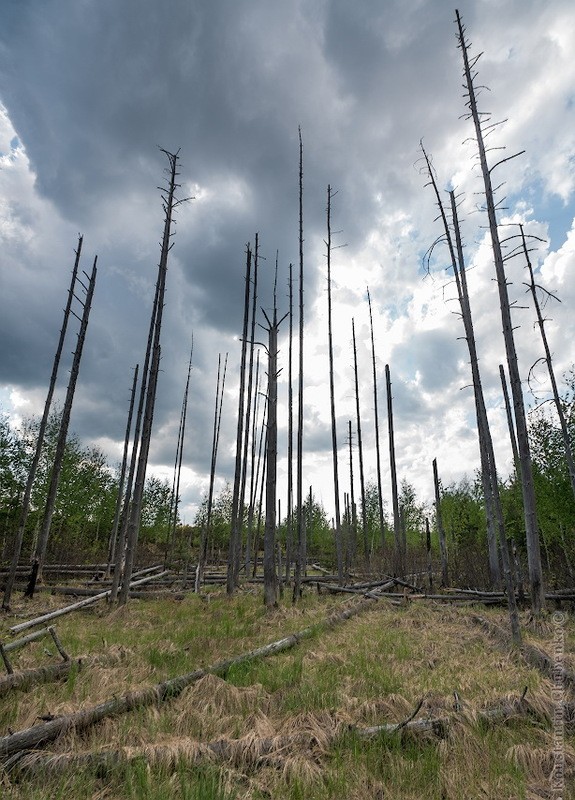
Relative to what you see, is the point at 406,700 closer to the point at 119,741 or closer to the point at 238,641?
the point at 119,741

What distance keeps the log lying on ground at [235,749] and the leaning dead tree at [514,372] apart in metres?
6.50

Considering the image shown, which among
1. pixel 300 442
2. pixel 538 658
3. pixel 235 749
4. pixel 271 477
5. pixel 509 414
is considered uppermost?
pixel 509 414

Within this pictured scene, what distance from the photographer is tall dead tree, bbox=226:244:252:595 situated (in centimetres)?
1460

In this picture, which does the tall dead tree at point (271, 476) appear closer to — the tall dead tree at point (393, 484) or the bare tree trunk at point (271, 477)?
the bare tree trunk at point (271, 477)

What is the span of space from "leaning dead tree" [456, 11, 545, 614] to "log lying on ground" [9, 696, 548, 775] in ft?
21.3

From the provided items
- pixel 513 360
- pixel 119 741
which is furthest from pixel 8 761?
pixel 513 360

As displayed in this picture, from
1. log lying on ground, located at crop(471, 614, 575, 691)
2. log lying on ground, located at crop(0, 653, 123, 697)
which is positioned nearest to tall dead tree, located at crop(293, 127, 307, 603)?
log lying on ground, located at crop(471, 614, 575, 691)

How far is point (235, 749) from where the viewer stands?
3639 mm

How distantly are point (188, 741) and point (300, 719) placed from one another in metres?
1.20

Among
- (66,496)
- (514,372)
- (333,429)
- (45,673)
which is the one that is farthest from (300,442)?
(66,496)

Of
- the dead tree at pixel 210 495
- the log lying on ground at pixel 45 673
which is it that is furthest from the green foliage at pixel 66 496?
the log lying on ground at pixel 45 673

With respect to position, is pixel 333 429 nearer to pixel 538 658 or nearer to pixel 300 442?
pixel 300 442

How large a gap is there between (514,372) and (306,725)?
9.61 meters

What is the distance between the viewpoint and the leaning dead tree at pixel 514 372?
9742 mm
